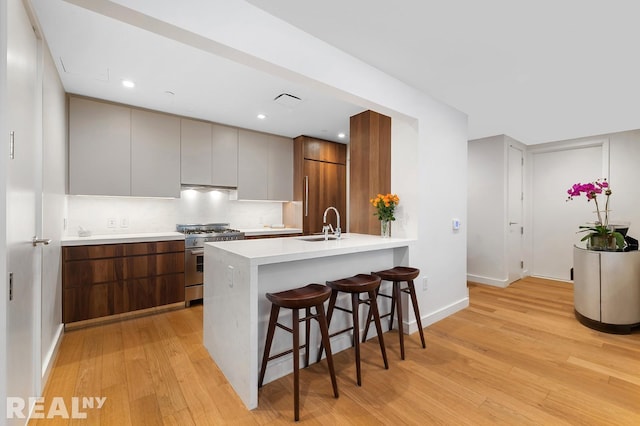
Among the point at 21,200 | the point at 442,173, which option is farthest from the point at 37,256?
the point at 442,173

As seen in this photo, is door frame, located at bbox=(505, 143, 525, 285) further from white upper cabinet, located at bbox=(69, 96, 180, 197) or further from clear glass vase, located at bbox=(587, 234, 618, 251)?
white upper cabinet, located at bbox=(69, 96, 180, 197)

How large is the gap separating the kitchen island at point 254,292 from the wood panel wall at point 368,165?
751mm

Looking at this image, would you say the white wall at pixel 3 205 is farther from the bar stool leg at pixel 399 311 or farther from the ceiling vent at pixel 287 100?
the bar stool leg at pixel 399 311

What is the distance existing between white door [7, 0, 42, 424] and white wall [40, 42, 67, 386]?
221 millimetres

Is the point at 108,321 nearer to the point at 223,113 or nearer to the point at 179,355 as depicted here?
the point at 179,355

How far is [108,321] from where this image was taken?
3.16m

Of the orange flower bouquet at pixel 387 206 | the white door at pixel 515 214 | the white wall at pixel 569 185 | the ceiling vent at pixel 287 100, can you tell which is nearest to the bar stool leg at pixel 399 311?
the orange flower bouquet at pixel 387 206

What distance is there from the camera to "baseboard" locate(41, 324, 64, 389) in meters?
2.00

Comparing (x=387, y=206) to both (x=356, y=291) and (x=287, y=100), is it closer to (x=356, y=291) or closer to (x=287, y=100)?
(x=356, y=291)

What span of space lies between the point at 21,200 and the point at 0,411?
0.97 metres

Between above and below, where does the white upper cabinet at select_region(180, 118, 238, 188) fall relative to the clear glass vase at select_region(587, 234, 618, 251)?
above

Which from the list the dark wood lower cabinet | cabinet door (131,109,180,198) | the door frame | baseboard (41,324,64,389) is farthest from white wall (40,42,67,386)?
the door frame

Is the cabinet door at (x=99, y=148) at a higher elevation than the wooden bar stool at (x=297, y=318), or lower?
higher

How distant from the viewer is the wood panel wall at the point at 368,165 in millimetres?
3240
